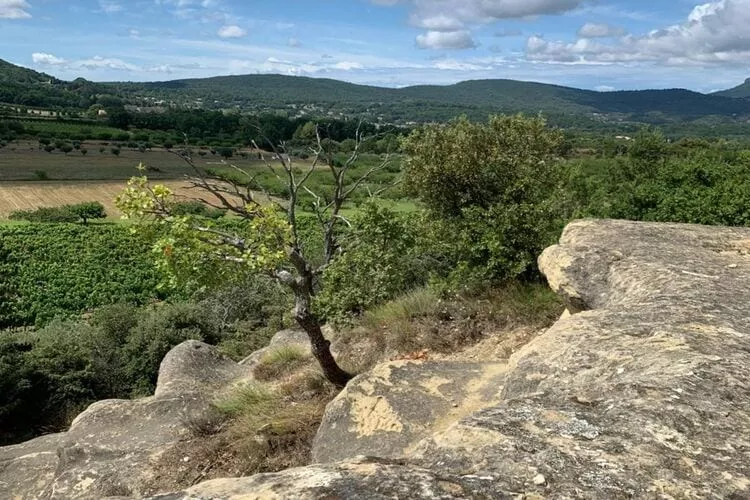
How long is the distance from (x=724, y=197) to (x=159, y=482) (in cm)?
1966

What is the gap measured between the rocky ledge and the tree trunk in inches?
62.1

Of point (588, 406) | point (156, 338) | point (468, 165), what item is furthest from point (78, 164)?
point (588, 406)

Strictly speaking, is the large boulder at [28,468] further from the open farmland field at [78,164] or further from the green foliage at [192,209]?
the open farmland field at [78,164]

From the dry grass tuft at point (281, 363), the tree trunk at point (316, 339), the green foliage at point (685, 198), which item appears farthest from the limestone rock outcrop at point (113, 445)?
the green foliage at point (685, 198)

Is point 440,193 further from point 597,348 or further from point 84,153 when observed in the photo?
point 84,153

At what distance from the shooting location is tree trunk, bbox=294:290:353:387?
31.2 feet

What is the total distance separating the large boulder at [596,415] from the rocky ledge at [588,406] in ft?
0.04

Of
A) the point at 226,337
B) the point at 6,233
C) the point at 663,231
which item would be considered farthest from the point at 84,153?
the point at 663,231

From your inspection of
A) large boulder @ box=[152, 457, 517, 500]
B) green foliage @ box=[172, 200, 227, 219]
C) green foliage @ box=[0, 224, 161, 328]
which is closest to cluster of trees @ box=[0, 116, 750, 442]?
green foliage @ box=[172, 200, 227, 219]

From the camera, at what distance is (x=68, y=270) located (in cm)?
5772

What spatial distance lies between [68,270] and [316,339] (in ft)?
182

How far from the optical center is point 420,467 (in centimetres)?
379

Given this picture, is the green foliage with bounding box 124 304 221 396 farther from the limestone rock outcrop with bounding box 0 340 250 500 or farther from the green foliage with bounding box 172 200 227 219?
the limestone rock outcrop with bounding box 0 340 250 500

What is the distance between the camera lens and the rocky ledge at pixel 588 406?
3531mm
